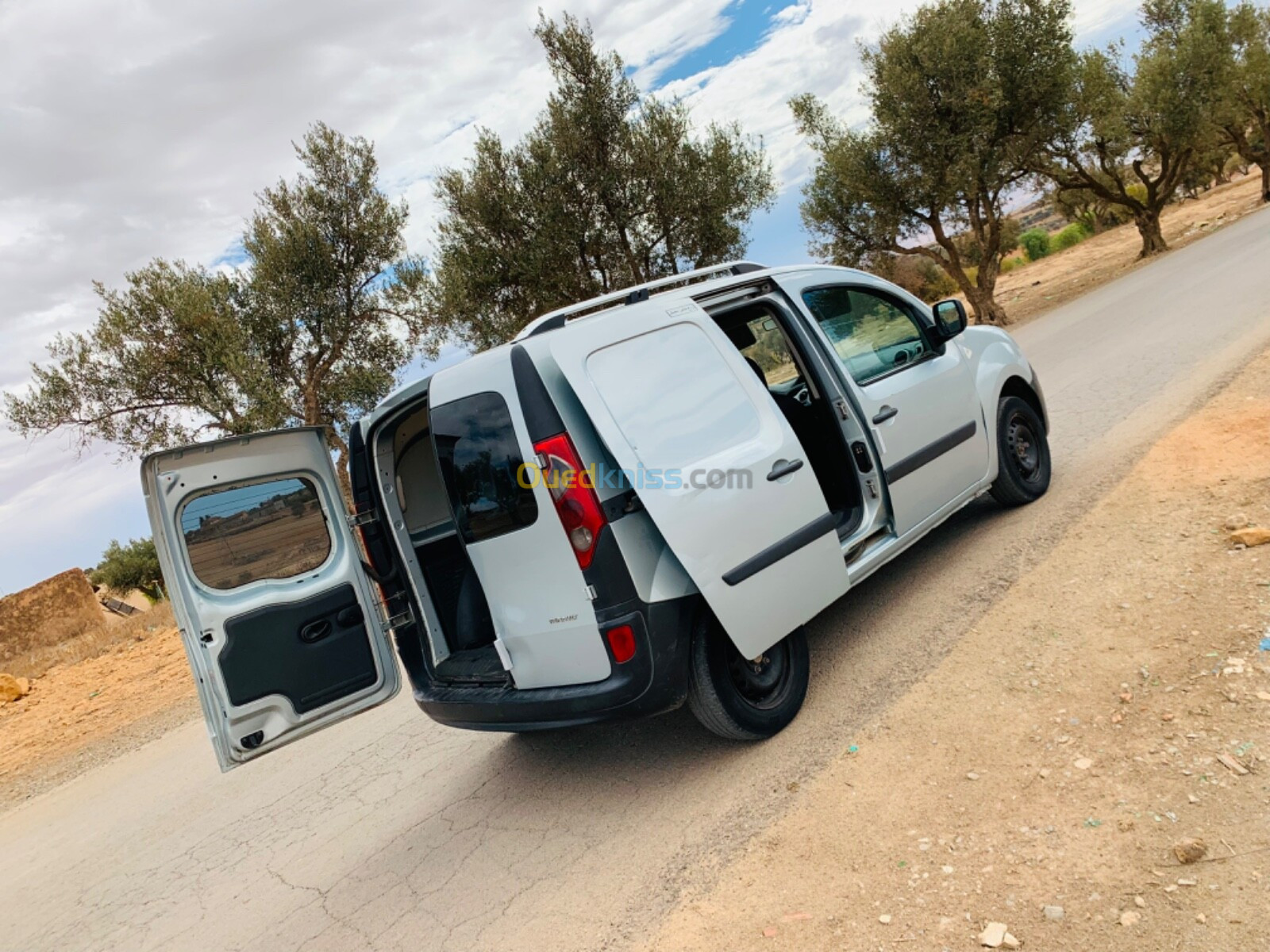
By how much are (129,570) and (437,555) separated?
26.8 m

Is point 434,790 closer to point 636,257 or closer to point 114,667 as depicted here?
point 114,667

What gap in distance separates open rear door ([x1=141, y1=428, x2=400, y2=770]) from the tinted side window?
0.70m

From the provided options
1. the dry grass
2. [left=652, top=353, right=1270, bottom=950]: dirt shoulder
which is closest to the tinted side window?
[left=652, top=353, right=1270, bottom=950]: dirt shoulder

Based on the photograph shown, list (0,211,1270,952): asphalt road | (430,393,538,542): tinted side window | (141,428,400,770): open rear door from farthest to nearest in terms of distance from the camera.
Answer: (141,428,400,770): open rear door, (430,393,538,542): tinted side window, (0,211,1270,952): asphalt road

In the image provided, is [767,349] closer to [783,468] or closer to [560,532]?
[783,468]

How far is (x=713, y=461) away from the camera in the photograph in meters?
3.43

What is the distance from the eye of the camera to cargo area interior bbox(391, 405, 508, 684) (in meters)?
4.11

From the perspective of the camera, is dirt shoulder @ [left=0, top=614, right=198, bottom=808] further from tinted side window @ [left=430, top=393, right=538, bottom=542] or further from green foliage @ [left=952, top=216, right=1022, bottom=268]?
green foliage @ [left=952, top=216, right=1022, bottom=268]

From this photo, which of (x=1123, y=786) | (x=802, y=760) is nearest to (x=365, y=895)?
(x=802, y=760)

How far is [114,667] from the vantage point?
970 centimetres

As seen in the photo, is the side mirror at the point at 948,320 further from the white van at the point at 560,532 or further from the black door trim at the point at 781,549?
the black door trim at the point at 781,549

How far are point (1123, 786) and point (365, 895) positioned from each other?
2872 millimetres

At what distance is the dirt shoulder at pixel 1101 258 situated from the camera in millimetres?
22672

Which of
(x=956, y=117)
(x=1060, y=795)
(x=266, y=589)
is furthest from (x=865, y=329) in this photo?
(x=956, y=117)
